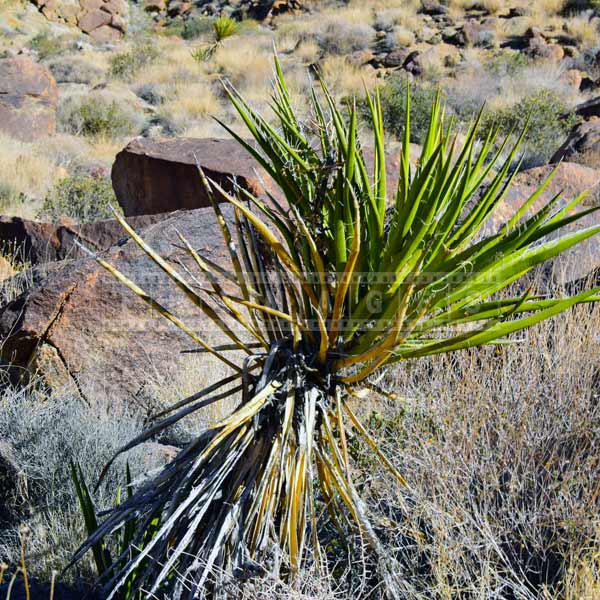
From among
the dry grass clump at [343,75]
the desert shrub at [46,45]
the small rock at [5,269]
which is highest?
the desert shrub at [46,45]

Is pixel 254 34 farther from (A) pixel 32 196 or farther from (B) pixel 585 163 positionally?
(B) pixel 585 163

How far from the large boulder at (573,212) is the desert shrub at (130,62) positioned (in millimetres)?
15795

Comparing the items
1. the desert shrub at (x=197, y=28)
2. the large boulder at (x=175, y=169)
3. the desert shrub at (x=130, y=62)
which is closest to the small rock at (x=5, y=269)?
the large boulder at (x=175, y=169)

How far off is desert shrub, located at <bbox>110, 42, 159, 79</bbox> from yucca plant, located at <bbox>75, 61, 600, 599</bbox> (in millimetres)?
18801

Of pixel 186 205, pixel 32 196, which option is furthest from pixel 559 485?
pixel 32 196

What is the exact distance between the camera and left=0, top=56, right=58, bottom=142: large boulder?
13.5 m

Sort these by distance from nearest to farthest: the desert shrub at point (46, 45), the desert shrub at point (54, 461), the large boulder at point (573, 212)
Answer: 1. the desert shrub at point (54, 461)
2. the large boulder at point (573, 212)
3. the desert shrub at point (46, 45)

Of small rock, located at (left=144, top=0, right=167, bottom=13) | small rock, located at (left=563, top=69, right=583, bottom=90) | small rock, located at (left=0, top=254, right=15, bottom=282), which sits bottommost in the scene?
small rock, located at (left=0, top=254, right=15, bottom=282)

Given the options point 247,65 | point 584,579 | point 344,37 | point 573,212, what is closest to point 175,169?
point 573,212

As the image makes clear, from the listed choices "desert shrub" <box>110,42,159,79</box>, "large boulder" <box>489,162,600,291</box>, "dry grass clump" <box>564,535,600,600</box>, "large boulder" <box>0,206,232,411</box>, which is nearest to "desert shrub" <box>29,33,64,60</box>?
"desert shrub" <box>110,42,159,79</box>

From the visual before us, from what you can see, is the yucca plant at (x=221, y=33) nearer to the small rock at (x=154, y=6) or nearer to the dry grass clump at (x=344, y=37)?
the dry grass clump at (x=344, y=37)

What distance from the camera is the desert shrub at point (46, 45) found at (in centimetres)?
2211

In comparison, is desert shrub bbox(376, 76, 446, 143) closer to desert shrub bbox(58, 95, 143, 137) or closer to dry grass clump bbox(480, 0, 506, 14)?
desert shrub bbox(58, 95, 143, 137)

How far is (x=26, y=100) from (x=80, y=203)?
549 centimetres
